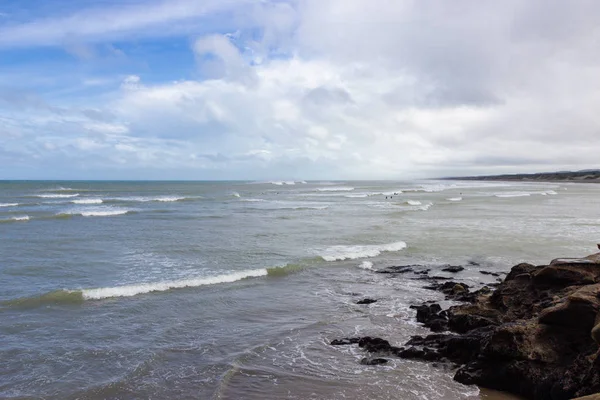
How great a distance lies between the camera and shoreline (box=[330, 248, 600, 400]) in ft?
23.0

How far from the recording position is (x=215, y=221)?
3528 cm

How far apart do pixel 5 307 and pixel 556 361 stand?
13453 millimetres

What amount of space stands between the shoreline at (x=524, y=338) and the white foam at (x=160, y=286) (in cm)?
677

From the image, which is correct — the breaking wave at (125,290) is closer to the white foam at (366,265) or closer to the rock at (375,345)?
the white foam at (366,265)

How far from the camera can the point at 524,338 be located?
25.3ft

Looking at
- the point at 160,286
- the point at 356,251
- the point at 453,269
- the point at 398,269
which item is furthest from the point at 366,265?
the point at 160,286

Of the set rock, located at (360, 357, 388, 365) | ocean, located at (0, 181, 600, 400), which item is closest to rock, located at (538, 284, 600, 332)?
ocean, located at (0, 181, 600, 400)

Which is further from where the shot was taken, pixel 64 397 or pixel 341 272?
pixel 341 272

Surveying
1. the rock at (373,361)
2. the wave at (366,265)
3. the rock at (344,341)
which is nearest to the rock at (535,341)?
the rock at (373,361)

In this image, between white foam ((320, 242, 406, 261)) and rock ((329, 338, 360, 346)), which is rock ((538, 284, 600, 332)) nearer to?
rock ((329, 338, 360, 346))

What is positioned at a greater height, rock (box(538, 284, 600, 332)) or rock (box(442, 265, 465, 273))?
rock (box(538, 284, 600, 332))

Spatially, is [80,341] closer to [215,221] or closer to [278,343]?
[278,343]

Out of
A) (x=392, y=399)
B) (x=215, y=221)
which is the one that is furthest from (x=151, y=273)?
(x=215, y=221)

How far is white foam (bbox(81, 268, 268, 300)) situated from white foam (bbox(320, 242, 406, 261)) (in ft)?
14.1
